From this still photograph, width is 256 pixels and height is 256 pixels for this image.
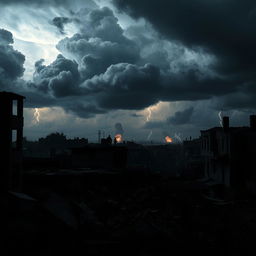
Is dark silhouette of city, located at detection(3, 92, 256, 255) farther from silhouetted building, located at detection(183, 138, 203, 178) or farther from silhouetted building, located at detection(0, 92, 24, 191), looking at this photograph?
silhouetted building, located at detection(183, 138, 203, 178)

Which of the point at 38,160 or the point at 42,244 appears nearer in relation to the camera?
the point at 42,244

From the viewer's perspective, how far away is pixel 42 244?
10773mm

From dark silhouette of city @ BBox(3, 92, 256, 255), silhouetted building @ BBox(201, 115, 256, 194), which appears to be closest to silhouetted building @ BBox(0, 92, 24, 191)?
dark silhouette of city @ BBox(3, 92, 256, 255)

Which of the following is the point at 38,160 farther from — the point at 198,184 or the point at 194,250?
the point at 194,250

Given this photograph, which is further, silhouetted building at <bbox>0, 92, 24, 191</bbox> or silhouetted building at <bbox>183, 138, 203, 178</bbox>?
silhouetted building at <bbox>183, 138, 203, 178</bbox>

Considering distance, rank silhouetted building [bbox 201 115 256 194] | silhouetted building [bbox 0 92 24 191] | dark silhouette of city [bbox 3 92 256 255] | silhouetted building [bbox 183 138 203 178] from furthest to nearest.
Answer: silhouetted building [bbox 183 138 203 178] → silhouetted building [bbox 201 115 256 194] → silhouetted building [bbox 0 92 24 191] → dark silhouette of city [bbox 3 92 256 255]

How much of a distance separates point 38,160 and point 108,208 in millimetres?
22752

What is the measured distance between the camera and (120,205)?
22.0 metres

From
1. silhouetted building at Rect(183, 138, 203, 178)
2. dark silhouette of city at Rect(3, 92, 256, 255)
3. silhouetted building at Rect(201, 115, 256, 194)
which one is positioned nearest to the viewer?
dark silhouette of city at Rect(3, 92, 256, 255)

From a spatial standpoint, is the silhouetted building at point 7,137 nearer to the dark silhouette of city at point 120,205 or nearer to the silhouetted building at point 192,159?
the dark silhouette of city at point 120,205

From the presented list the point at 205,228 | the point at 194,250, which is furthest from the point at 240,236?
the point at 194,250

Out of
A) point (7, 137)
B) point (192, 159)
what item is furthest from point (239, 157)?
point (192, 159)

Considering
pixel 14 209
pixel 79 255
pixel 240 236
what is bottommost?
pixel 240 236

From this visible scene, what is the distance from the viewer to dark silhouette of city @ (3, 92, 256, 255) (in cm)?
1169
